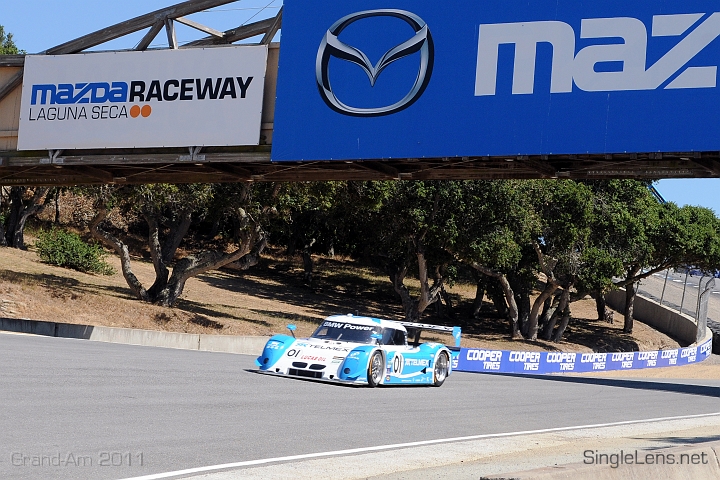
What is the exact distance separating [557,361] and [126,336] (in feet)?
64.0

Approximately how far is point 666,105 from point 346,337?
8370mm

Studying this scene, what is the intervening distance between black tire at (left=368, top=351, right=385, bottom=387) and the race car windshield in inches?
17.0

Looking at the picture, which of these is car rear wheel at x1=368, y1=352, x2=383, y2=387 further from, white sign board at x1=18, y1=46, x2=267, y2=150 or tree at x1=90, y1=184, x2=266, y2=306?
tree at x1=90, y1=184, x2=266, y2=306

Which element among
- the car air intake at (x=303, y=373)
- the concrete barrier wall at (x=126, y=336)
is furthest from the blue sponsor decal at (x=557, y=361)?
the car air intake at (x=303, y=373)

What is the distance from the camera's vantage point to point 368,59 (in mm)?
20906

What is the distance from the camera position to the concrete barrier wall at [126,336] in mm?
24938

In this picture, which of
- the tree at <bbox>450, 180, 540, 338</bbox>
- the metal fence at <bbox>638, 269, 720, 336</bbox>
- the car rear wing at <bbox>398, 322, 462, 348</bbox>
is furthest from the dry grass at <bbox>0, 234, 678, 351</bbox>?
the car rear wing at <bbox>398, 322, 462, 348</bbox>

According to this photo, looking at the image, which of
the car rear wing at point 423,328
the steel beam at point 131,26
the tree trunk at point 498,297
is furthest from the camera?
the tree trunk at point 498,297

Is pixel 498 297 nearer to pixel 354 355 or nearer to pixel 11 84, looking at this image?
pixel 11 84

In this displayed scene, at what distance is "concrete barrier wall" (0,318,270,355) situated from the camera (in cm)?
2494

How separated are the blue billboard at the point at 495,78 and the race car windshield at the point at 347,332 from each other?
15.6 feet

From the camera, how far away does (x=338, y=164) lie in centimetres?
2212

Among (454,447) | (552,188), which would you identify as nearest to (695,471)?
(454,447)

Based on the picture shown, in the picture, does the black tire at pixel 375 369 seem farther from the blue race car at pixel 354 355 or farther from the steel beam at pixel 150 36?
the steel beam at pixel 150 36
